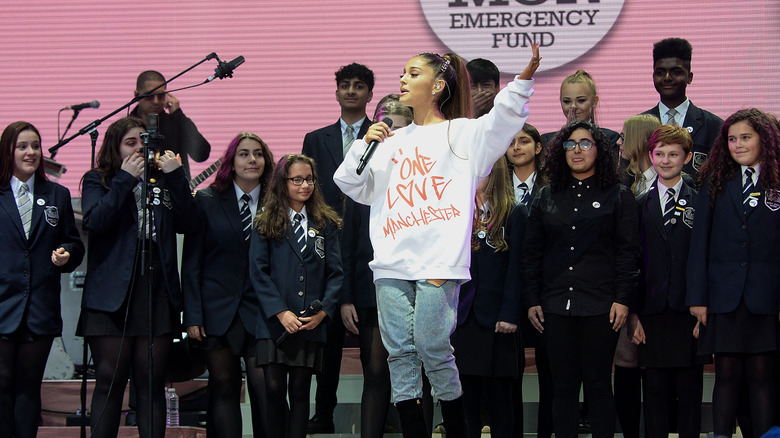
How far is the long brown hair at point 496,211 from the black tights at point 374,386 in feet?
1.98

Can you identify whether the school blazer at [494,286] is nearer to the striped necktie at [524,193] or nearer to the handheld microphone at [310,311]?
the striped necktie at [524,193]

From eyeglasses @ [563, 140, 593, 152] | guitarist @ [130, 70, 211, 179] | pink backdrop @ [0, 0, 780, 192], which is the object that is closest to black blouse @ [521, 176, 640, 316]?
Result: eyeglasses @ [563, 140, 593, 152]

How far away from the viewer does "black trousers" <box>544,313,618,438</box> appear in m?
3.66

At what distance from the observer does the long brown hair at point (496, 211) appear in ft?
13.2

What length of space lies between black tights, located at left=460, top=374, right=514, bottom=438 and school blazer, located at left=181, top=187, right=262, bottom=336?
38.8 inches

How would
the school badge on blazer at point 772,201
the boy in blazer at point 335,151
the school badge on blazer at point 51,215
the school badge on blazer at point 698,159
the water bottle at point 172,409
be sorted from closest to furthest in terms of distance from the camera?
the school badge on blazer at point 772,201 < the school badge on blazer at point 51,215 < the boy in blazer at point 335,151 < the school badge on blazer at point 698,159 < the water bottle at point 172,409

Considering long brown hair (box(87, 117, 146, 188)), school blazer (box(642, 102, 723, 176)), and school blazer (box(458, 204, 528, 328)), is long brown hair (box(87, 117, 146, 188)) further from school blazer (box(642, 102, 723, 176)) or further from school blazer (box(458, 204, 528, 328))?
school blazer (box(642, 102, 723, 176))

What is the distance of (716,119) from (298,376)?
255cm

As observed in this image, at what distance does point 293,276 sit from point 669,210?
5.48ft

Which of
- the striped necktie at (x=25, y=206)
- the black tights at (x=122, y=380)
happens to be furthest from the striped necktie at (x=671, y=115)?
the striped necktie at (x=25, y=206)

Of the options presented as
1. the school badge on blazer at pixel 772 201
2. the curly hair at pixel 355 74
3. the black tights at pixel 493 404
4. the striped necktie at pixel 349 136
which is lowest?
the black tights at pixel 493 404

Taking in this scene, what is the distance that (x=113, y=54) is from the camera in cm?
582

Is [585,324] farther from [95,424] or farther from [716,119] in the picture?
[95,424]

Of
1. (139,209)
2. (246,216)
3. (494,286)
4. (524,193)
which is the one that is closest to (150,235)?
(139,209)
